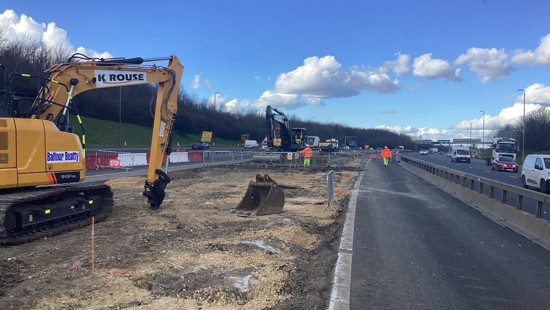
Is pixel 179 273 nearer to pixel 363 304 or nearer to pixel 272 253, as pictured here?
pixel 272 253

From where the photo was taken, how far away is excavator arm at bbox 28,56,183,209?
11.9 metres

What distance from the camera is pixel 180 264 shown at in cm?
812

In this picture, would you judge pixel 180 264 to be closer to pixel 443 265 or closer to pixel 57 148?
pixel 443 265

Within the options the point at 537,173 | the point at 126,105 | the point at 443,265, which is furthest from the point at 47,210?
the point at 126,105

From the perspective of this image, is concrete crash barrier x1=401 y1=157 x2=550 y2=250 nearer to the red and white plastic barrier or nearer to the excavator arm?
the excavator arm

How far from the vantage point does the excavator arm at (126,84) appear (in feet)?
39.0

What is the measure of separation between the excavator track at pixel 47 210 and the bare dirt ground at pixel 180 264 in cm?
31

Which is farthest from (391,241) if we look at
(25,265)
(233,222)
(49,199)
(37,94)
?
(37,94)

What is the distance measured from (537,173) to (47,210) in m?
22.2

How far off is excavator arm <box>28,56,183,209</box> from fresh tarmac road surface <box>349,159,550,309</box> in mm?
5763

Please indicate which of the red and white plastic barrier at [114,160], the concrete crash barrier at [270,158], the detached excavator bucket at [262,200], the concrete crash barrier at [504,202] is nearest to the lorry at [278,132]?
the concrete crash barrier at [270,158]

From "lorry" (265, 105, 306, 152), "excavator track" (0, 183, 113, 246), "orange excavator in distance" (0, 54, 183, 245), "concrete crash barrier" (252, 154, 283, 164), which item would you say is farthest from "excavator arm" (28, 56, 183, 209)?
"lorry" (265, 105, 306, 152)

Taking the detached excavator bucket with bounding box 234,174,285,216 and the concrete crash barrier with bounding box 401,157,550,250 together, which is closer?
the concrete crash barrier with bounding box 401,157,550,250

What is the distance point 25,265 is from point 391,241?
6875mm
